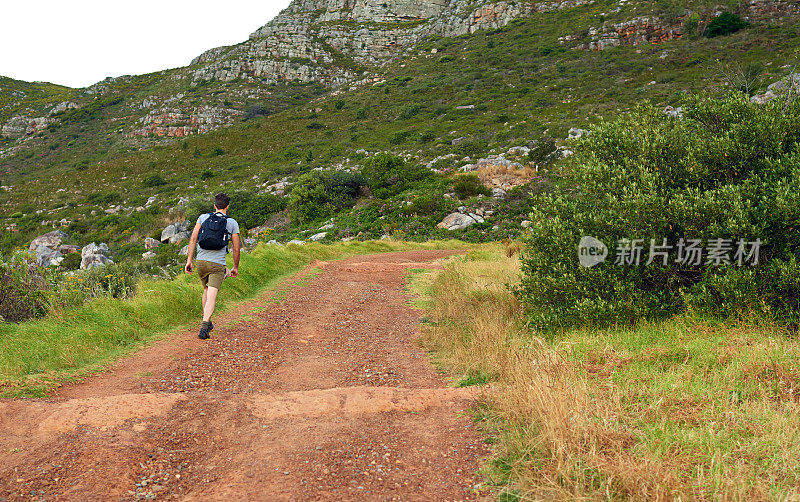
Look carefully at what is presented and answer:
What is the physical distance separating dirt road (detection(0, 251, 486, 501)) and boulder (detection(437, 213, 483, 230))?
1626 cm

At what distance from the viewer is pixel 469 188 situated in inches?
973

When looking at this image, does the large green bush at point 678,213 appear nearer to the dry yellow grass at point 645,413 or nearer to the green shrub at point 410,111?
the dry yellow grass at point 645,413

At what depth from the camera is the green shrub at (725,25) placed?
142 ft

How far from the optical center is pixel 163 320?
6879mm

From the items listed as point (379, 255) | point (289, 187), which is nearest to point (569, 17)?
point (289, 187)

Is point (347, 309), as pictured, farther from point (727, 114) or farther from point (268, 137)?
point (268, 137)

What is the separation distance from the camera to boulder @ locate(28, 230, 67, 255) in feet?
84.7

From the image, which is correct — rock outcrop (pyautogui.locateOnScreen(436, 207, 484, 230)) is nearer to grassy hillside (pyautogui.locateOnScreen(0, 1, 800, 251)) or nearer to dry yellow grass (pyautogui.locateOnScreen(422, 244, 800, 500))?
grassy hillside (pyautogui.locateOnScreen(0, 1, 800, 251))

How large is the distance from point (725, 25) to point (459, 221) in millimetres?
42880

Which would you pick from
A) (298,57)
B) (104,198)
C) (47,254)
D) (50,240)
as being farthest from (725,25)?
(298,57)

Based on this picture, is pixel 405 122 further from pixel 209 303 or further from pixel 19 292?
pixel 19 292

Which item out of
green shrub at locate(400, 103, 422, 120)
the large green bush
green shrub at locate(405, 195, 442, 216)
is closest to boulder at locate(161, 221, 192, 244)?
green shrub at locate(405, 195, 442, 216)

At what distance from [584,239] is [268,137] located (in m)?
51.9

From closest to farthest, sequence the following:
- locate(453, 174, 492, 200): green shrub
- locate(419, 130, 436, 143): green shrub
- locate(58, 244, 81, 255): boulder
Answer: locate(453, 174, 492, 200): green shrub → locate(58, 244, 81, 255): boulder → locate(419, 130, 436, 143): green shrub
